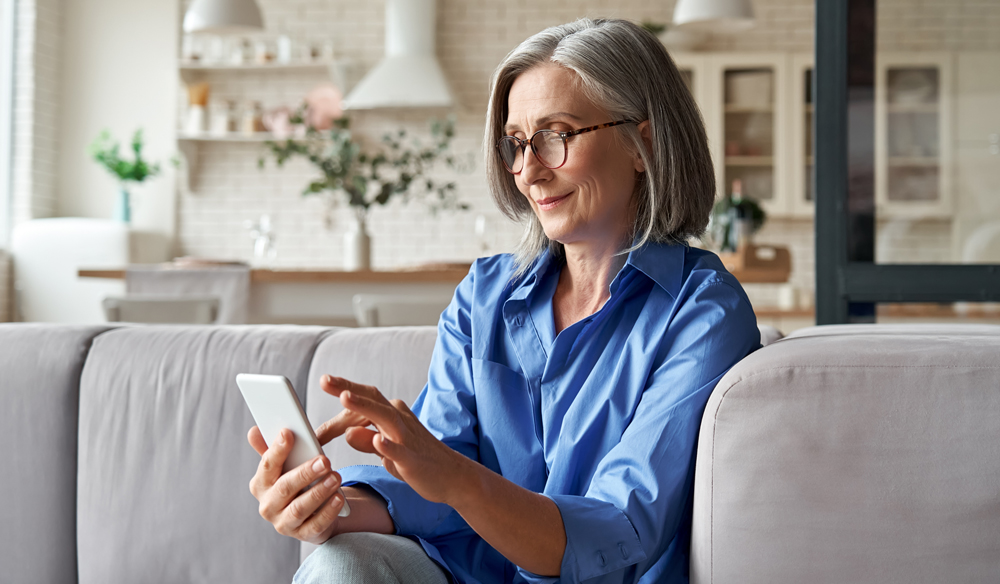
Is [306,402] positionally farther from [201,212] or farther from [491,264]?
[201,212]

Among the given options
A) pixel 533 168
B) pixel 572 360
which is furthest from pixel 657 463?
pixel 533 168

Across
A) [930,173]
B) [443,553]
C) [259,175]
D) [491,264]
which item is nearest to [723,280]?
[491,264]

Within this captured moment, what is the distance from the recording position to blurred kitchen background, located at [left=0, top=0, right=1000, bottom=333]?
5.93m

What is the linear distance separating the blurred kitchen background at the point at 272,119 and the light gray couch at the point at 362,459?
3901mm

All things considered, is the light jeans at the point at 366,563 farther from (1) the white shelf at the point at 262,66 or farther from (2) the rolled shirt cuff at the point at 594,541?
(1) the white shelf at the point at 262,66

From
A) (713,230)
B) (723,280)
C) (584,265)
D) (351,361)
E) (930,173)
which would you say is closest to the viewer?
(723,280)

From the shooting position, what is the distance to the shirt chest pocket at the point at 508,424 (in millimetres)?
1192

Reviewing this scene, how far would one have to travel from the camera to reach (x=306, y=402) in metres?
1.61

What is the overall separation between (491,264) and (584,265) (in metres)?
0.15

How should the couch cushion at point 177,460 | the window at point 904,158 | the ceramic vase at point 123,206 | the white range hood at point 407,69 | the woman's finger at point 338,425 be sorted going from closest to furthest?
the woman's finger at point 338,425, the couch cushion at point 177,460, the window at point 904,158, the white range hood at point 407,69, the ceramic vase at point 123,206

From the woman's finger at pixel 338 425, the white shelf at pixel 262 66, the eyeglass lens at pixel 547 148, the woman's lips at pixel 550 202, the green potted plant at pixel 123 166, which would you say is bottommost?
the woman's finger at pixel 338 425

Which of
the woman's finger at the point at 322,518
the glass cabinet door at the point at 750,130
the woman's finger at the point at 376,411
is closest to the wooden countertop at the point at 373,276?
the woman's finger at the point at 322,518

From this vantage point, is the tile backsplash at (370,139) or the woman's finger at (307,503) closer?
the woman's finger at (307,503)

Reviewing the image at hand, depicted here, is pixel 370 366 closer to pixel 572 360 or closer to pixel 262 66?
pixel 572 360
